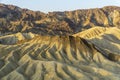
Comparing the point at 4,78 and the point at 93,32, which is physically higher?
Answer: the point at 4,78

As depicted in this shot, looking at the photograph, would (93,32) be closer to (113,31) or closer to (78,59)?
(113,31)

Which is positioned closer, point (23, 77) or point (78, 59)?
point (23, 77)

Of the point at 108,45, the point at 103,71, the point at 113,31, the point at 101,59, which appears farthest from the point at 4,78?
the point at 113,31

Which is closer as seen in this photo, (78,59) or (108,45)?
(78,59)

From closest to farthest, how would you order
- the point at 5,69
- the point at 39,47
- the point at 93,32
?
the point at 5,69 < the point at 39,47 < the point at 93,32

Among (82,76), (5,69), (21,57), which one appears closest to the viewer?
(82,76)

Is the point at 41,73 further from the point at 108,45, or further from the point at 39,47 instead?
the point at 108,45

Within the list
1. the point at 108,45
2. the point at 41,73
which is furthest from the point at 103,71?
the point at 108,45

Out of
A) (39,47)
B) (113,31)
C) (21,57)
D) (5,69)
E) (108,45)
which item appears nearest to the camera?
(5,69)

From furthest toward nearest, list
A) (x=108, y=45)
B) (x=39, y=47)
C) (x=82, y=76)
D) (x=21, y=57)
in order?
(x=108, y=45), (x=39, y=47), (x=21, y=57), (x=82, y=76)
